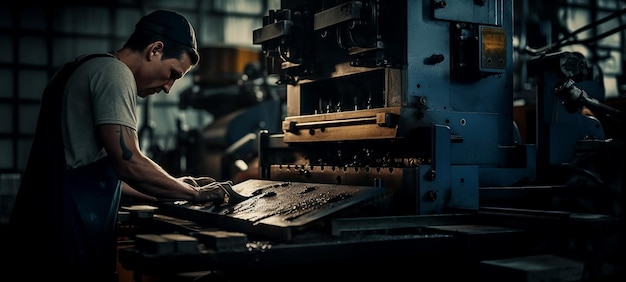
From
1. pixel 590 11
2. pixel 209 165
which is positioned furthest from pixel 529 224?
pixel 590 11

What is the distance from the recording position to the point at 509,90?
270 centimetres

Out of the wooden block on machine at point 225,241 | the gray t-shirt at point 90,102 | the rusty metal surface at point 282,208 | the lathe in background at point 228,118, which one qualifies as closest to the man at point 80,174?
the gray t-shirt at point 90,102

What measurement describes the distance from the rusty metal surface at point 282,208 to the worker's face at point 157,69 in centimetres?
48

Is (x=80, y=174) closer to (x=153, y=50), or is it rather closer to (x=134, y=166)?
(x=134, y=166)

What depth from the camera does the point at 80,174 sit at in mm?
2002

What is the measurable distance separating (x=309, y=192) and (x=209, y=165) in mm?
4475

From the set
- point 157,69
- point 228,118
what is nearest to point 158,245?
point 157,69

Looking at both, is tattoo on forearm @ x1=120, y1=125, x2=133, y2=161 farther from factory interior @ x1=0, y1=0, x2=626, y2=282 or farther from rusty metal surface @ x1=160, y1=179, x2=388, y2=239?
rusty metal surface @ x1=160, y1=179, x2=388, y2=239

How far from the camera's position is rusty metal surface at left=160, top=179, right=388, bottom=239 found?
6.38 feet

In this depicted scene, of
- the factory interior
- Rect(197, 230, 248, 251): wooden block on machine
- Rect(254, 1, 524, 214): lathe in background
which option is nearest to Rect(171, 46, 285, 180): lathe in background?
the factory interior

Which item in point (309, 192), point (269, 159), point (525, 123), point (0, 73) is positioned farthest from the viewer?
point (0, 73)

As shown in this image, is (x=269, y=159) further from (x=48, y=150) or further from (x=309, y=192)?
(x=48, y=150)

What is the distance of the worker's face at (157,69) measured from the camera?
222 centimetres

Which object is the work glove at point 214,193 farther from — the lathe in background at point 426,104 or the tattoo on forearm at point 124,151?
the lathe in background at point 426,104
